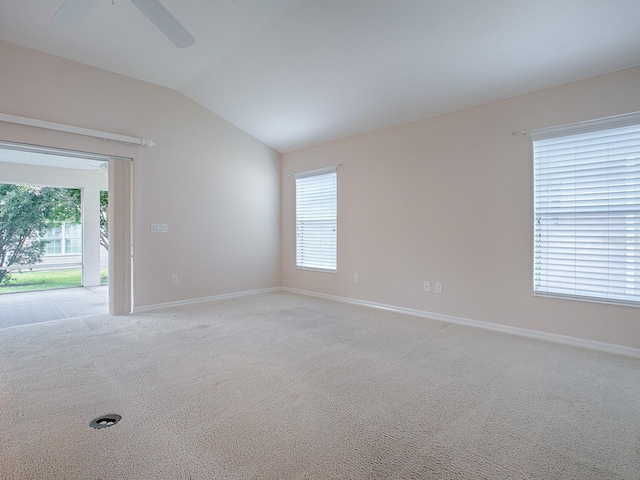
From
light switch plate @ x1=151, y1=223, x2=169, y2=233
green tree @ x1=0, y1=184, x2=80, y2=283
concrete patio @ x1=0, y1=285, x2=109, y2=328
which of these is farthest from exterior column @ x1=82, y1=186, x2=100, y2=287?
light switch plate @ x1=151, y1=223, x2=169, y2=233

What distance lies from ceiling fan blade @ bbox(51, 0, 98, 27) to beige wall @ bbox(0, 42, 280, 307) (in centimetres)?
193

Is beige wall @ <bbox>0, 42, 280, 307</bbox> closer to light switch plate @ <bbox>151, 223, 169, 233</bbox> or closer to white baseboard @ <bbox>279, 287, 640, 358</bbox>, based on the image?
light switch plate @ <bbox>151, 223, 169, 233</bbox>

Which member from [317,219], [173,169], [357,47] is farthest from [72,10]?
[317,219]

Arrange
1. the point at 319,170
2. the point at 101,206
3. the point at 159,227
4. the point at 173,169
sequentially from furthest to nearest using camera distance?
1. the point at 101,206
2. the point at 319,170
3. the point at 173,169
4. the point at 159,227

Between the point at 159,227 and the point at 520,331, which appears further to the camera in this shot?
the point at 159,227

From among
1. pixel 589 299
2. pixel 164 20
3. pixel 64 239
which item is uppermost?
pixel 164 20

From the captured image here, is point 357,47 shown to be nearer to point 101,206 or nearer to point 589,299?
point 589,299

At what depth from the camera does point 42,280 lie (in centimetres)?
702

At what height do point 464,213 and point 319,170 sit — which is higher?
point 319,170

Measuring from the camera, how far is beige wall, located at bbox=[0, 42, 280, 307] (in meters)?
3.84

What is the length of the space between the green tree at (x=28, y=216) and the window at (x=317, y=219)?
5.07 m

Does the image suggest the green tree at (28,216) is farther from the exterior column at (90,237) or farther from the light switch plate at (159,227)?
the light switch plate at (159,227)

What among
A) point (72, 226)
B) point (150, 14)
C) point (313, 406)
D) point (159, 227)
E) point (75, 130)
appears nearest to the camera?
point (313, 406)

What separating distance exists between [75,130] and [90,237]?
12.7ft
